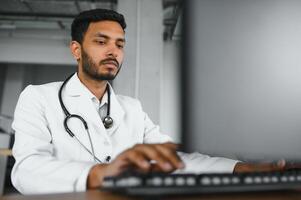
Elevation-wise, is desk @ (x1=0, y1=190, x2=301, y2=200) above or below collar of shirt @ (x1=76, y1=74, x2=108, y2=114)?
below

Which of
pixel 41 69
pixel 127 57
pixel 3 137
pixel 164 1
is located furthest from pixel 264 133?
pixel 41 69

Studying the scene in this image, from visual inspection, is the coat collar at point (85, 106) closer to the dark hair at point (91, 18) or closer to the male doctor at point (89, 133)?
the male doctor at point (89, 133)

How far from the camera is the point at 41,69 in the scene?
7348 mm

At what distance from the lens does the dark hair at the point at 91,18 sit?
1.12 meters

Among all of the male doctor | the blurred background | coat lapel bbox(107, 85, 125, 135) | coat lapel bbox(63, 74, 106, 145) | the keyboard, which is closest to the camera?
the keyboard

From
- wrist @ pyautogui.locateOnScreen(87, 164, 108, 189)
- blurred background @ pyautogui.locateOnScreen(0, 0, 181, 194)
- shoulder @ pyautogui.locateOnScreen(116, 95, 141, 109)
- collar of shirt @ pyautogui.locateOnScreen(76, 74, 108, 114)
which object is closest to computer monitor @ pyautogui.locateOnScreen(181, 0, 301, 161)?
blurred background @ pyautogui.locateOnScreen(0, 0, 181, 194)

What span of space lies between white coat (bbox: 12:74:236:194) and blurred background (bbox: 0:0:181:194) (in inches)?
9.4

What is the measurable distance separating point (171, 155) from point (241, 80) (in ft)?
0.44

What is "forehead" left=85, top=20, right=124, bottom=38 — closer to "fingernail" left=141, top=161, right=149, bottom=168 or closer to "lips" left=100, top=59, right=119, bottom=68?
"lips" left=100, top=59, right=119, bottom=68

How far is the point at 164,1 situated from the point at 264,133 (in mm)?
3757

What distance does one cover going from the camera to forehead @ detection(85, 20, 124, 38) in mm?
1084

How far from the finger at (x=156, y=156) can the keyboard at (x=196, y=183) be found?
0.05m

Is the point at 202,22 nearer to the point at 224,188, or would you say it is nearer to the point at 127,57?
the point at 224,188

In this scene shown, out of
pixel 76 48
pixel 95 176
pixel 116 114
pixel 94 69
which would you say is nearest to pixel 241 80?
pixel 95 176
